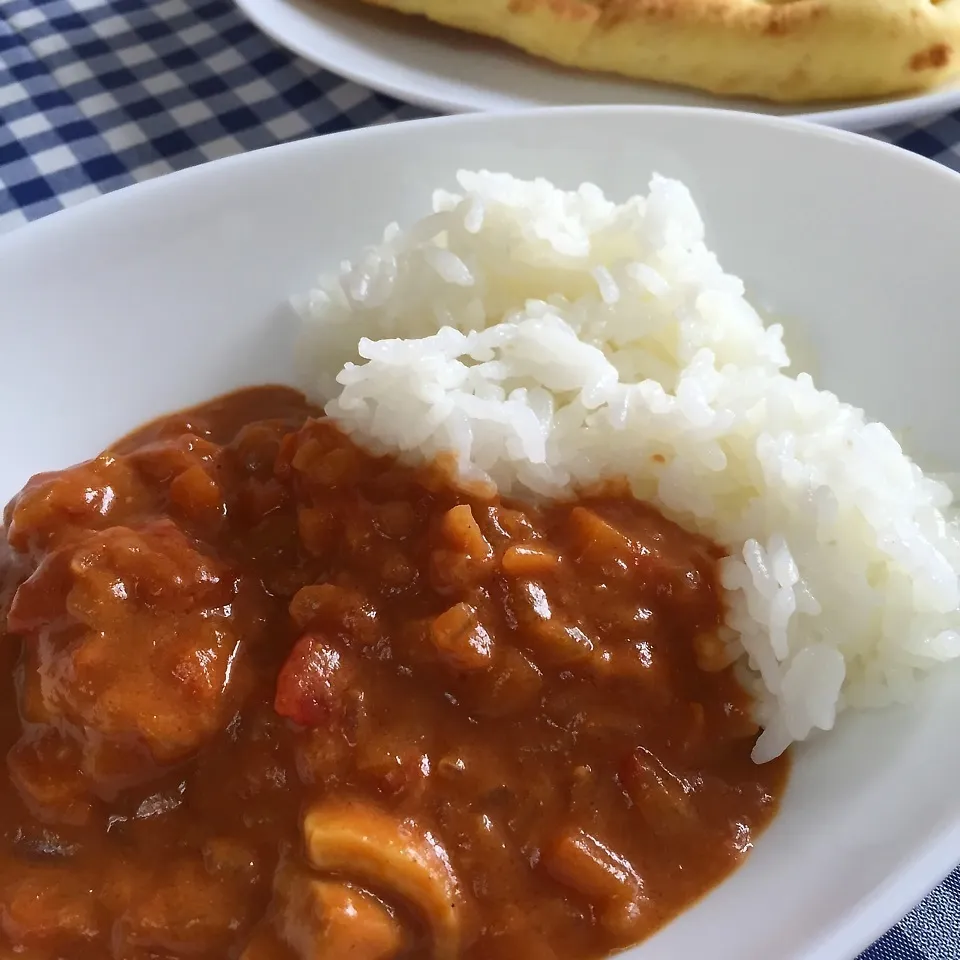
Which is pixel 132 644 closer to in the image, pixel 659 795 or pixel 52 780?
pixel 52 780

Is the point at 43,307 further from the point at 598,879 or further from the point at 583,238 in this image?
the point at 598,879

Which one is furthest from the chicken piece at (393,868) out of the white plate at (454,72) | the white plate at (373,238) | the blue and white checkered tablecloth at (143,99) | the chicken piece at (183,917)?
the blue and white checkered tablecloth at (143,99)

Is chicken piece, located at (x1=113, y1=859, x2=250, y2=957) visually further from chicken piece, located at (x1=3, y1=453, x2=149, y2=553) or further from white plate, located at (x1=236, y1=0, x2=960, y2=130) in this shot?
white plate, located at (x1=236, y1=0, x2=960, y2=130)

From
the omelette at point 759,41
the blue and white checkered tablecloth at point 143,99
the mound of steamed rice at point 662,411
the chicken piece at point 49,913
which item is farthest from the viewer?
the blue and white checkered tablecloth at point 143,99

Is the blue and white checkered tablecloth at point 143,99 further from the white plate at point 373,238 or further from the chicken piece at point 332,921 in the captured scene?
the chicken piece at point 332,921

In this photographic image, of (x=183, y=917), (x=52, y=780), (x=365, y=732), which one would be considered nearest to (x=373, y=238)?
(x=365, y=732)
